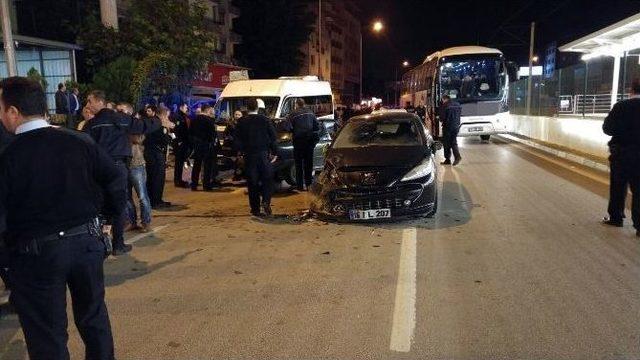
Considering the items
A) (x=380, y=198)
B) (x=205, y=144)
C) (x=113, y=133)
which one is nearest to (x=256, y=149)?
(x=380, y=198)

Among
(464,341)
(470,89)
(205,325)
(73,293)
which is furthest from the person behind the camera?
(470,89)

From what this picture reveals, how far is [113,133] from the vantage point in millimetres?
6551

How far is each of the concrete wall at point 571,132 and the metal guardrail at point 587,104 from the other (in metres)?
0.31

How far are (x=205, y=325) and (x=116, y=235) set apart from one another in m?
2.72

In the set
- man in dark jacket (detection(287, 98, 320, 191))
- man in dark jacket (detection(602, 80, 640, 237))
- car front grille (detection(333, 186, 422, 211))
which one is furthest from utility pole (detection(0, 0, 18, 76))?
man in dark jacket (detection(602, 80, 640, 237))

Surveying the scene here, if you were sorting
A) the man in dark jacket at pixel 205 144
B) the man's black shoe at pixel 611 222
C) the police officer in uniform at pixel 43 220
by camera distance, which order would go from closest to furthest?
the police officer in uniform at pixel 43 220 < the man's black shoe at pixel 611 222 < the man in dark jacket at pixel 205 144

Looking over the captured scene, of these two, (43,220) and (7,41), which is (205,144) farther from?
(43,220)

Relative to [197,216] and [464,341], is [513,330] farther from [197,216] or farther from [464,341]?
[197,216]

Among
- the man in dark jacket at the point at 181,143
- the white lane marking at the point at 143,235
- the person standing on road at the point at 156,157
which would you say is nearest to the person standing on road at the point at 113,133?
the white lane marking at the point at 143,235

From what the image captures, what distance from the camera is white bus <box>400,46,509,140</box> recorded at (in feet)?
66.9

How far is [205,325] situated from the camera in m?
4.35

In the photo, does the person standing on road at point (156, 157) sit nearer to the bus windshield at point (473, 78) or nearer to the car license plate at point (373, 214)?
the car license plate at point (373, 214)

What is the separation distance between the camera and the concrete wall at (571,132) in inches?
567

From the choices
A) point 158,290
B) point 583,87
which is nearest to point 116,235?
point 158,290
